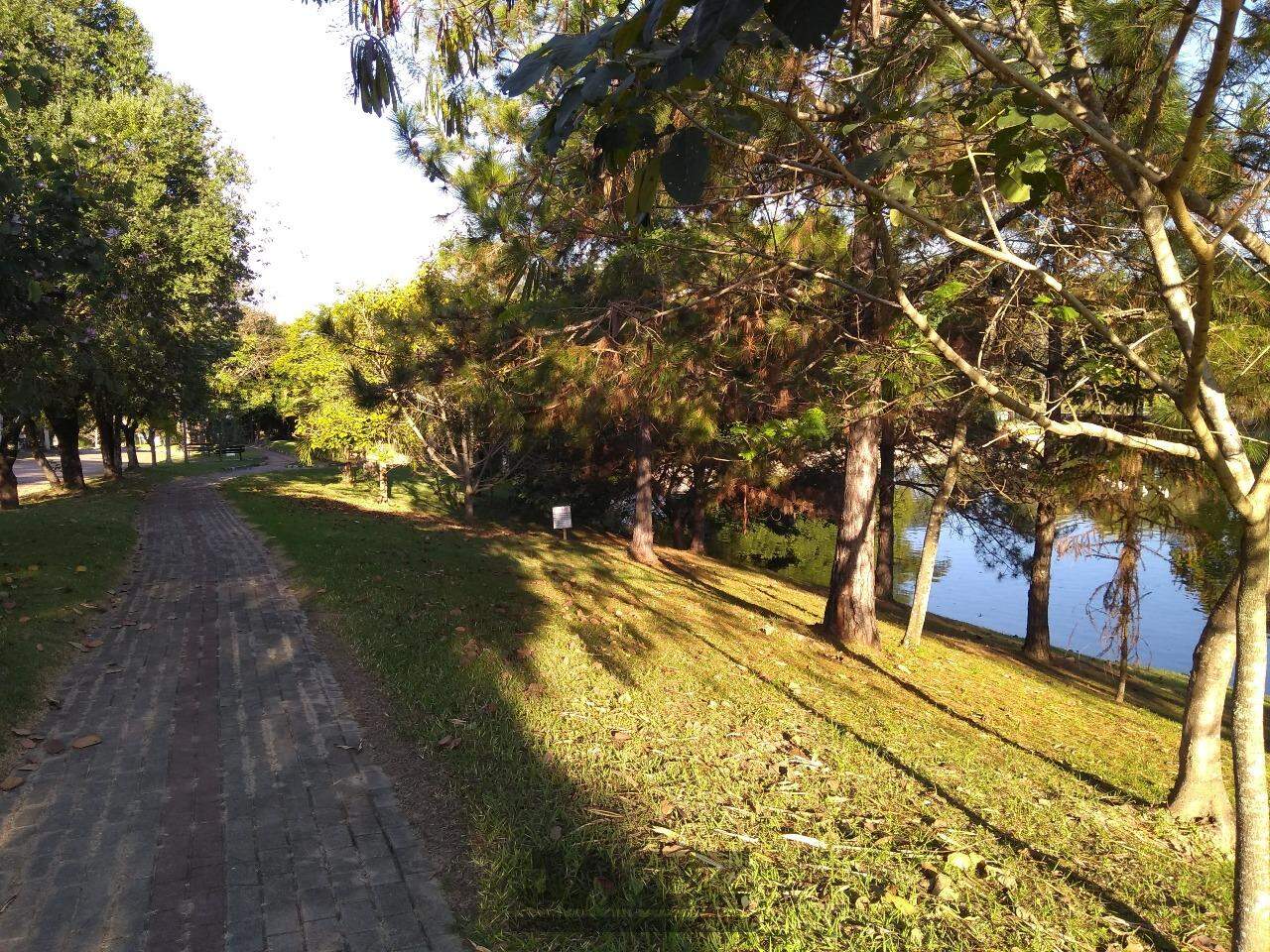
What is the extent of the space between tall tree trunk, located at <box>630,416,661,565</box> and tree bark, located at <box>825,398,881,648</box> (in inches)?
240

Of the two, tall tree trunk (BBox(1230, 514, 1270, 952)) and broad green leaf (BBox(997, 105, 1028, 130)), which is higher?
broad green leaf (BBox(997, 105, 1028, 130))

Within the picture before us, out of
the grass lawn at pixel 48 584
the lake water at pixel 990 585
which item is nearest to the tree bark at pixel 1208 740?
the grass lawn at pixel 48 584

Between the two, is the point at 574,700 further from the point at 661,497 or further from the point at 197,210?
the point at 661,497

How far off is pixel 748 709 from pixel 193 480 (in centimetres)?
2659

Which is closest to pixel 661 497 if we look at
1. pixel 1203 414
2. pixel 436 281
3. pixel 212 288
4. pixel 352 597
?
pixel 436 281

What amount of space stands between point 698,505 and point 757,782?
1526 centimetres

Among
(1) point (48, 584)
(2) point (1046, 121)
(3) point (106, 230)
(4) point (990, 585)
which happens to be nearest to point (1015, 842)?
(2) point (1046, 121)

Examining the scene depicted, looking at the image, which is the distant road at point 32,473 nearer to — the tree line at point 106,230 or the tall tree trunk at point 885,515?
the tree line at point 106,230

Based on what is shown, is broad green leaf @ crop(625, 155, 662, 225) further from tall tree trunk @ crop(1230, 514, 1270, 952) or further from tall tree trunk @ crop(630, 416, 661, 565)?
tall tree trunk @ crop(630, 416, 661, 565)

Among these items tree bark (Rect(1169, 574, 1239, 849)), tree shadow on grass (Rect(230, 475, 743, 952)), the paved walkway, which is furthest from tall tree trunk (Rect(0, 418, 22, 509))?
tree bark (Rect(1169, 574, 1239, 849))

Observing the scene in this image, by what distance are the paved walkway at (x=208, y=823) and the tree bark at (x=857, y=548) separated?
20.4 ft

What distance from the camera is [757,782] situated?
4.20 metres

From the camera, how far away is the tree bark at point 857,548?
9.29 metres

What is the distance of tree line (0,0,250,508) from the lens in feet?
22.8
